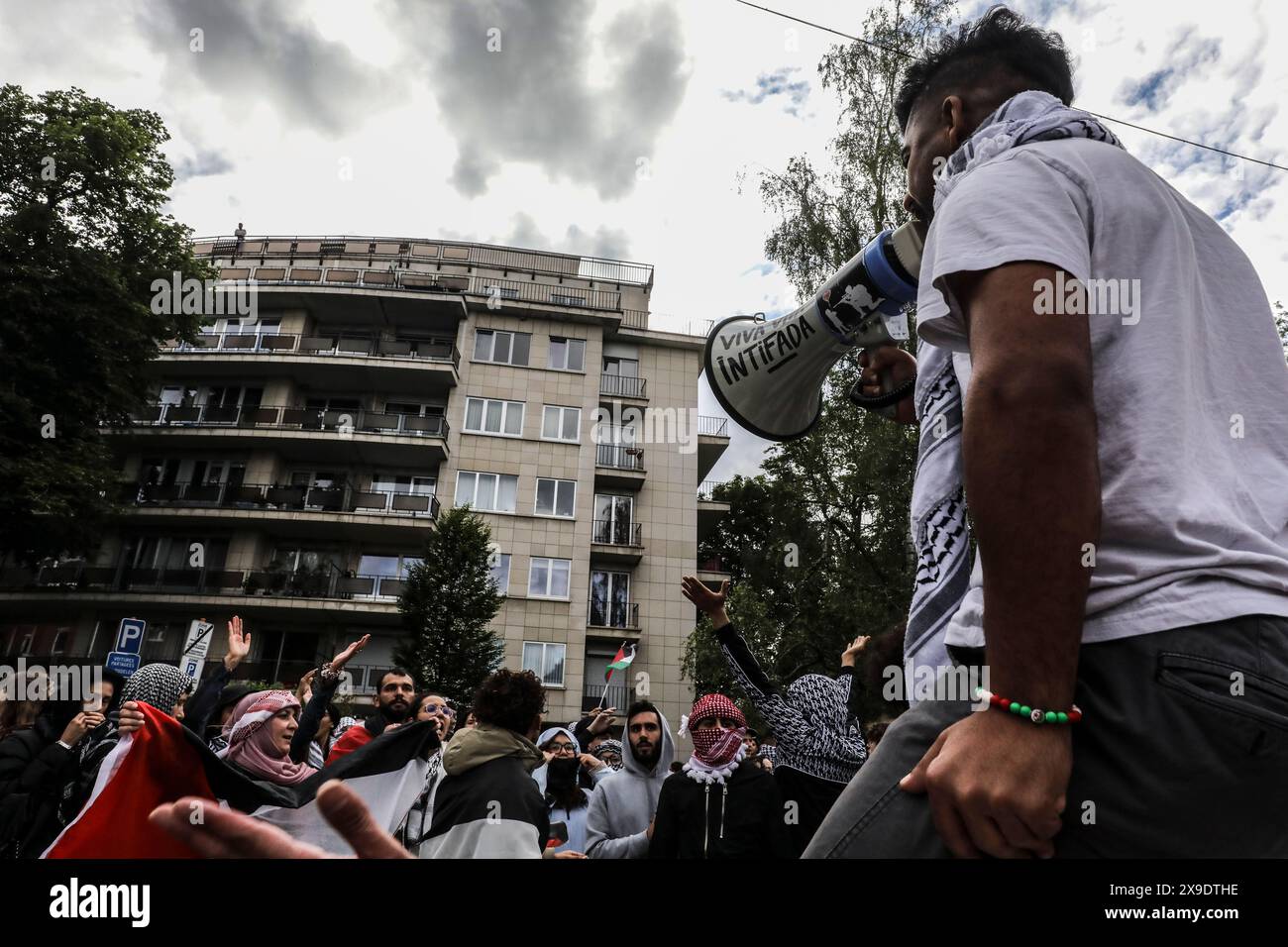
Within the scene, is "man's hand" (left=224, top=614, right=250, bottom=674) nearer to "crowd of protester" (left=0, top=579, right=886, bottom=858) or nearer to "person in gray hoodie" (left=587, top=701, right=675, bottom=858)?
"crowd of protester" (left=0, top=579, right=886, bottom=858)

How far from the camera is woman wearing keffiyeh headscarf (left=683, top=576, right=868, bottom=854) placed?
4.57 meters

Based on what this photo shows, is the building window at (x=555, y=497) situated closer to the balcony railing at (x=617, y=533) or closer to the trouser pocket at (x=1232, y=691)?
the balcony railing at (x=617, y=533)

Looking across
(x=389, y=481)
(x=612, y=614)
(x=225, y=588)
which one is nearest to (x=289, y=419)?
(x=389, y=481)

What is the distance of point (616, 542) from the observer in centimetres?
2858

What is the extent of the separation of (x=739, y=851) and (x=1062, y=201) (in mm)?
4311

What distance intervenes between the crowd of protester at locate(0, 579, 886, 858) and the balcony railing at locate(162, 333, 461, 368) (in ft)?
79.3

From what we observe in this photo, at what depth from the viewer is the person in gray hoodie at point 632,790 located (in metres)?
5.75

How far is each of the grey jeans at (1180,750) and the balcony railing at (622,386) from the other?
30.2 m

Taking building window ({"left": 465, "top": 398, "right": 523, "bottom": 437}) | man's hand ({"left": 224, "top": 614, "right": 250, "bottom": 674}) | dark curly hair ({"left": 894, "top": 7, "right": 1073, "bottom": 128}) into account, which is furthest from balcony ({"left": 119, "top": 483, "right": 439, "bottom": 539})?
dark curly hair ({"left": 894, "top": 7, "right": 1073, "bottom": 128})

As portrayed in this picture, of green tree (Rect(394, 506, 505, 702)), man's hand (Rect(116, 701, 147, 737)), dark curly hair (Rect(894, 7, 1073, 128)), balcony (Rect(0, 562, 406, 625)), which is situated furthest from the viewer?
balcony (Rect(0, 562, 406, 625))

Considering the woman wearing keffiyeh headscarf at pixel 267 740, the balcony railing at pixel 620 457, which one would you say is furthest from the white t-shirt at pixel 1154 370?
the balcony railing at pixel 620 457

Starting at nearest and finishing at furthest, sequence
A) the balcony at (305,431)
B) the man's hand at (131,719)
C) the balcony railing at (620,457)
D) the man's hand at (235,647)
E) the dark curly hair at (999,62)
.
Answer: the dark curly hair at (999,62), the man's hand at (131,719), the man's hand at (235,647), the balcony at (305,431), the balcony railing at (620,457)

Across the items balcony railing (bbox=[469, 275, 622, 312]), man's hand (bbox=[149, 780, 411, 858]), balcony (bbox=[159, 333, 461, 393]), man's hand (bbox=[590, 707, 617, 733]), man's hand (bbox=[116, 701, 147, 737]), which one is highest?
balcony railing (bbox=[469, 275, 622, 312])
